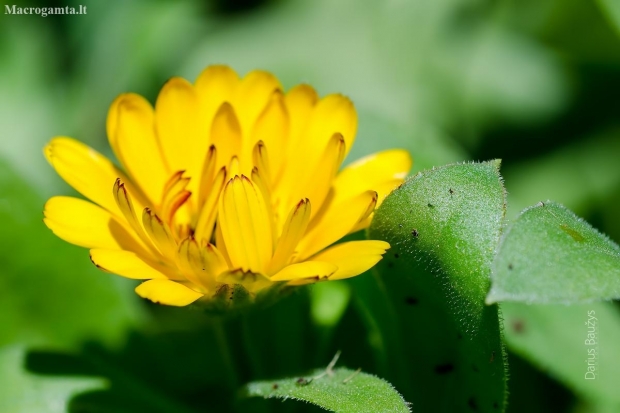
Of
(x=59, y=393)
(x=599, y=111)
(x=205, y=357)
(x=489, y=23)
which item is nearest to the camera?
(x=59, y=393)

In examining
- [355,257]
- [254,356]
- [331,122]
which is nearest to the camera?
[355,257]

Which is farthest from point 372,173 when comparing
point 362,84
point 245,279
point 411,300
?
point 362,84

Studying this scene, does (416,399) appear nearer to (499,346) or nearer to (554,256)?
(499,346)

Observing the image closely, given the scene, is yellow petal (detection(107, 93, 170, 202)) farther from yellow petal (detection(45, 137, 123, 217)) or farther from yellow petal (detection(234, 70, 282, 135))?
yellow petal (detection(234, 70, 282, 135))

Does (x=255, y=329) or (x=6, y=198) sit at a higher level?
(x=6, y=198)

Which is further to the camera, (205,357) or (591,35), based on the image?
(591,35)

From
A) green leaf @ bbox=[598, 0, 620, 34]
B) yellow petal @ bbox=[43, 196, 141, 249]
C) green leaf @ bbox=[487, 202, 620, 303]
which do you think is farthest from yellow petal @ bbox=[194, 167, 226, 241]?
green leaf @ bbox=[598, 0, 620, 34]

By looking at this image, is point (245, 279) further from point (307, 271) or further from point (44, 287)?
point (44, 287)

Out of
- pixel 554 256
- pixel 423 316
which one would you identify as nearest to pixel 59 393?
pixel 423 316
